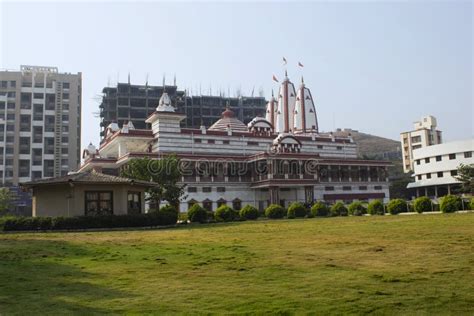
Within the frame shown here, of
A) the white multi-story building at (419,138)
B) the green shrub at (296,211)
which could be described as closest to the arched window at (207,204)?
the green shrub at (296,211)

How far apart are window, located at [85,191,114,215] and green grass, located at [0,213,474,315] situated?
14.9 meters

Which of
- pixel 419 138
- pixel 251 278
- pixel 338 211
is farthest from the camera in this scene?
pixel 419 138

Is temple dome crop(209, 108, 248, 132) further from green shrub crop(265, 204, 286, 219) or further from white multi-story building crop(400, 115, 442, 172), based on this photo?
white multi-story building crop(400, 115, 442, 172)

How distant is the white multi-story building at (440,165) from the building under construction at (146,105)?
148 ft

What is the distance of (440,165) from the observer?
81812 mm

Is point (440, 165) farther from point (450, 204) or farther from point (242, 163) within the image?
point (450, 204)

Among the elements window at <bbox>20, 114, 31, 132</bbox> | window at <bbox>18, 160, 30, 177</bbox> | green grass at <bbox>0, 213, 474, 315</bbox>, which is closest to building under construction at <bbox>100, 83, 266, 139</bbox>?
window at <bbox>20, 114, 31, 132</bbox>

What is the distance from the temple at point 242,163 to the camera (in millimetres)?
60906

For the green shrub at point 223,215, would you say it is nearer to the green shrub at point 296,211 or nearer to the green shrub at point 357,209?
the green shrub at point 296,211

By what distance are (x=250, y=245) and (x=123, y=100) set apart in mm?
94796

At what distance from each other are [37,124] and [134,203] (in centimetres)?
7293

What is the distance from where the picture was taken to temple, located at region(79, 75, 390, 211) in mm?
60906

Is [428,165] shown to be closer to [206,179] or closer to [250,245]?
[206,179]

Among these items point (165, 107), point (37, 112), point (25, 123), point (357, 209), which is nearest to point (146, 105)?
point (37, 112)
